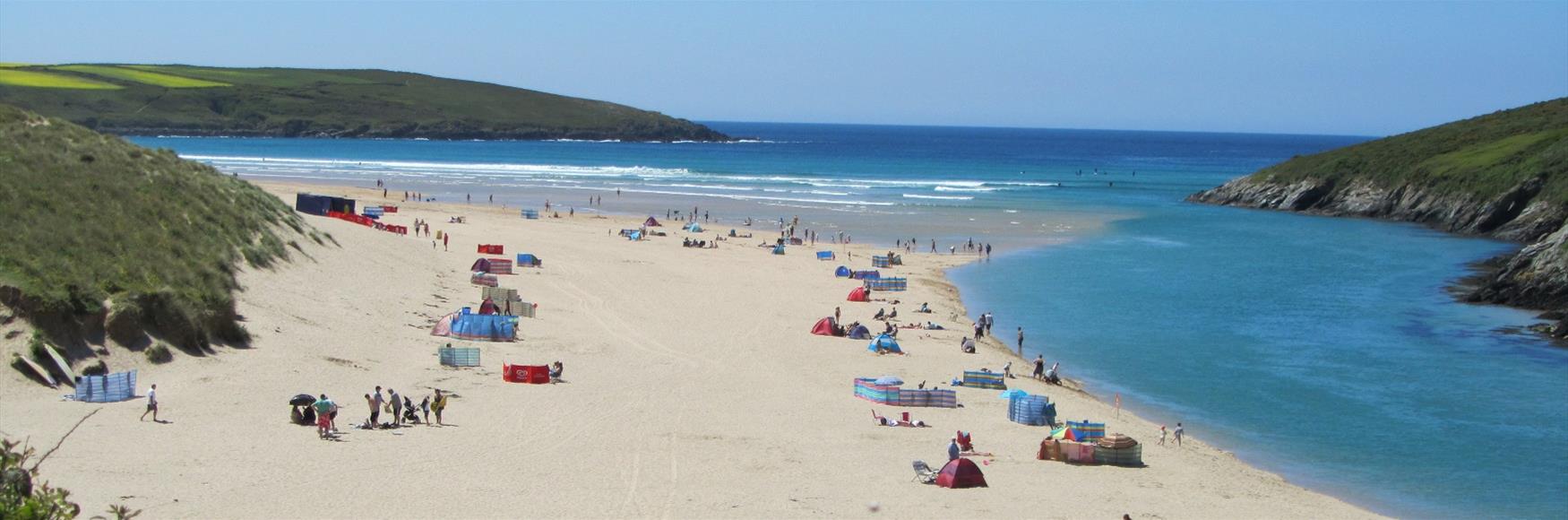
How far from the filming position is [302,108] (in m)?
165

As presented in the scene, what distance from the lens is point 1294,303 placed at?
4066cm

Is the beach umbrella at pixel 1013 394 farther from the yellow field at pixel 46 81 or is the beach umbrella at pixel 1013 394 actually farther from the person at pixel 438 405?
the yellow field at pixel 46 81

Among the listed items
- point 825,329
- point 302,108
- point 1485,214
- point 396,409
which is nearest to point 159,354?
point 396,409

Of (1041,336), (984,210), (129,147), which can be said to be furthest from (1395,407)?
(984,210)

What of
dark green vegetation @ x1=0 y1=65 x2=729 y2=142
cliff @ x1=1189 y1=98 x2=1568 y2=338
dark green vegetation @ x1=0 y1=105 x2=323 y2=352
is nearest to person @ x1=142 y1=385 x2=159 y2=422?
dark green vegetation @ x1=0 y1=105 x2=323 y2=352

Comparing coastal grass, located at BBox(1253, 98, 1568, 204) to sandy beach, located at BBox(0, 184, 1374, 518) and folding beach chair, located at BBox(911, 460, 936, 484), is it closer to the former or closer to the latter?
sandy beach, located at BBox(0, 184, 1374, 518)

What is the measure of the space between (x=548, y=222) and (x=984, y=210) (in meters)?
26.7

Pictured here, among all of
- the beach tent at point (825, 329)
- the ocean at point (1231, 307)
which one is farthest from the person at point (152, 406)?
the beach tent at point (825, 329)

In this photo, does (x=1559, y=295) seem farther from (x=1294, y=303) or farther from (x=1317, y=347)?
(x=1317, y=347)

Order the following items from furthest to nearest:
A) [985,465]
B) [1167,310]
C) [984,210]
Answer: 1. [984,210]
2. [1167,310]
3. [985,465]

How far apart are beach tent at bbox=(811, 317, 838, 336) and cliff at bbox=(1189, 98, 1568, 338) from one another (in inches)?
889

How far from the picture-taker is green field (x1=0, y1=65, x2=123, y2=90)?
136 m

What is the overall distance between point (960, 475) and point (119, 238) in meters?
16.4

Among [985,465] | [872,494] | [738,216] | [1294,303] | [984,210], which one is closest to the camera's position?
[872,494]
